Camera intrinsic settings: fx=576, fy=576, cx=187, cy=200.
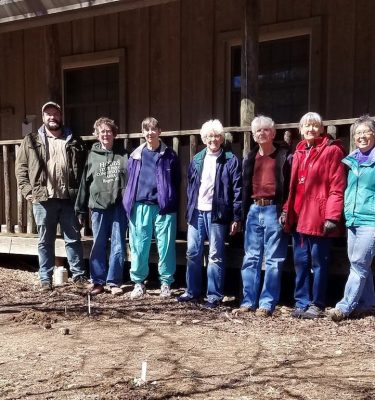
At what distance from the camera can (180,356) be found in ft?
13.6

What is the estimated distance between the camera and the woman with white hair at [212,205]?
17.7 feet

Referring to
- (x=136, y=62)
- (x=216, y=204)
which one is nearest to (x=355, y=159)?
(x=216, y=204)

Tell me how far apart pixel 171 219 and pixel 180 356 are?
195cm

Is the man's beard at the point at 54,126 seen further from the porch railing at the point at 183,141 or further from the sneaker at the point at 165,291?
the sneaker at the point at 165,291

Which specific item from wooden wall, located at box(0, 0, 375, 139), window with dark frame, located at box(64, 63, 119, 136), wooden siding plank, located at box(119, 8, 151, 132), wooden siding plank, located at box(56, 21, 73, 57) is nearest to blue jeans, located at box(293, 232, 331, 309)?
wooden wall, located at box(0, 0, 375, 139)

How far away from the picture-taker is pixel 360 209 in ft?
15.7

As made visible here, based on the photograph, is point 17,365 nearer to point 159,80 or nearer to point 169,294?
point 169,294

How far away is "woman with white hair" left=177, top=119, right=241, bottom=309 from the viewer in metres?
5.39

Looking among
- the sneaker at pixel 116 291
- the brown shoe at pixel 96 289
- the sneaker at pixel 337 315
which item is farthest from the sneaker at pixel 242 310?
the brown shoe at pixel 96 289

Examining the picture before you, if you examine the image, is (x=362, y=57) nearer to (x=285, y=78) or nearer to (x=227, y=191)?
(x=285, y=78)

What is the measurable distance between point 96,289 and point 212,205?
1785mm

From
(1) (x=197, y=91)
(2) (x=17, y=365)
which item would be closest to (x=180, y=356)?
(2) (x=17, y=365)

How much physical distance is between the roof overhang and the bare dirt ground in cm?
317

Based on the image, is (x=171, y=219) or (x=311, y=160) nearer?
(x=311, y=160)
